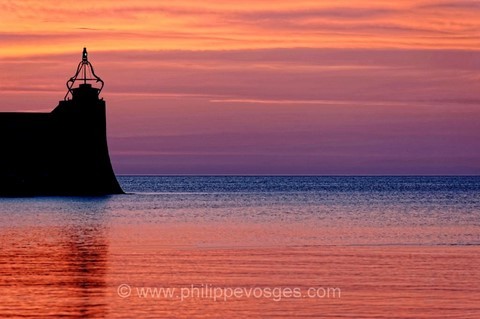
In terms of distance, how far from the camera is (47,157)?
92000mm

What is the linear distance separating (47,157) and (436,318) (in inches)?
2801

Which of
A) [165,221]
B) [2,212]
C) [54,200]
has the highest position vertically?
[54,200]

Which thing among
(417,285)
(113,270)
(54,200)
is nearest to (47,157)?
(54,200)

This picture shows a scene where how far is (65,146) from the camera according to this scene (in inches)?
3607

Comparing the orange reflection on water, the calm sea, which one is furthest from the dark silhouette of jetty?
the orange reflection on water

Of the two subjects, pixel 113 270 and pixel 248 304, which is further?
pixel 113 270

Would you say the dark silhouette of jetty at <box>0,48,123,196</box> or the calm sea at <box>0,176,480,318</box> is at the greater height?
the dark silhouette of jetty at <box>0,48,123,196</box>

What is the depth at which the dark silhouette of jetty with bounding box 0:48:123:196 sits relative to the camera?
89.9 m

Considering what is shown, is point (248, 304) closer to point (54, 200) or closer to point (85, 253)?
point (85, 253)

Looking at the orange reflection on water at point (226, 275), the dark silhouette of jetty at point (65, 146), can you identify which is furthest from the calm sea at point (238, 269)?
the dark silhouette of jetty at point (65, 146)

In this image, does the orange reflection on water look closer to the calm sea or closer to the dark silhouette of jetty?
the calm sea

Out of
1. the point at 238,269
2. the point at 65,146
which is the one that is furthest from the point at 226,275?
the point at 65,146

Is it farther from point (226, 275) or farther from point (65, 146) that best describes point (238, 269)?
point (65, 146)

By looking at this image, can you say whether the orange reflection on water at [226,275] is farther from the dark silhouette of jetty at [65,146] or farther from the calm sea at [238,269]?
the dark silhouette of jetty at [65,146]
